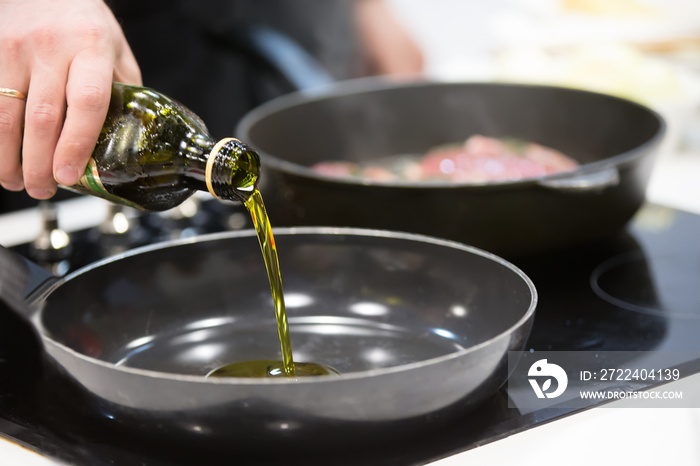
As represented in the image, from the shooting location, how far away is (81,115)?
0.82 m

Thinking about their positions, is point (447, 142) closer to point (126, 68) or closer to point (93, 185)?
point (126, 68)

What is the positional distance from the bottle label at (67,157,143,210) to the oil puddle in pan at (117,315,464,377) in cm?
17

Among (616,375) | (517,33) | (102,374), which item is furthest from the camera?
(517,33)

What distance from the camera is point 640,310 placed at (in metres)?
1.00

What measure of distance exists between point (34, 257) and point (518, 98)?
939mm

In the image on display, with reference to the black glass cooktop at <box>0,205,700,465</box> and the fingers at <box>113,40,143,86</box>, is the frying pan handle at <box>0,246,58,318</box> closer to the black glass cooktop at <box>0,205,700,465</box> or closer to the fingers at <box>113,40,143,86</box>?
the black glass cooktop at <box>0,205,700,465</box>

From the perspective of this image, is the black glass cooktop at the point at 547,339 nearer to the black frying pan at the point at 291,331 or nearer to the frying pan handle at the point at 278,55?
the black frying pan at the point at 291,331

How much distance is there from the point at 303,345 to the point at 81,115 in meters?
0.35

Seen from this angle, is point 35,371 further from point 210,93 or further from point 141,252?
point 210,93

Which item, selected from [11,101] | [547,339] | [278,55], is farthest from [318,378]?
[278,55]

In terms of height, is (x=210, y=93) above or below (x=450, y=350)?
below

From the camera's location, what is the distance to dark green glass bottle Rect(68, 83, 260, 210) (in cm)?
86

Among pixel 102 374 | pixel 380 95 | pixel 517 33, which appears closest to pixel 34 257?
pixel 102 374

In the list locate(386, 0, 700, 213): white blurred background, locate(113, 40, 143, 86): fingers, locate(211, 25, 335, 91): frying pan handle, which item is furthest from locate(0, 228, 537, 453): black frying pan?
locate(211, 25, 335, 91): frying pan handle
